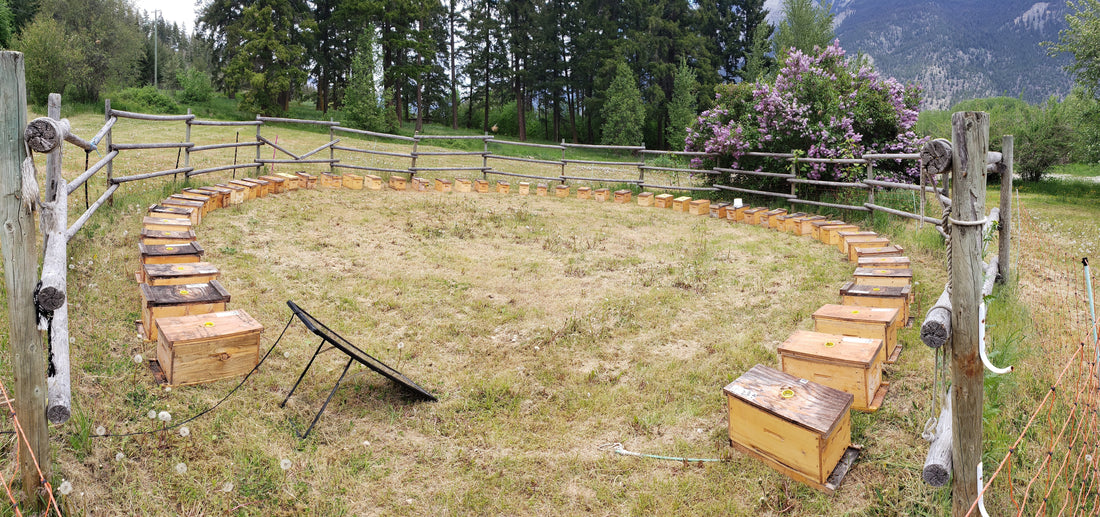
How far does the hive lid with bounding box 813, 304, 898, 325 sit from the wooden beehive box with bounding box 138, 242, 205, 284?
5300mm

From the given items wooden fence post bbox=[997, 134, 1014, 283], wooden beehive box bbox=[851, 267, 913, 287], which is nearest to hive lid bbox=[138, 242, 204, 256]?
wooden beehive box bbox=[851, 267, 913, 287]

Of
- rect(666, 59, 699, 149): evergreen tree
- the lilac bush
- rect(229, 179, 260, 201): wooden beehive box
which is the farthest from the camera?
rect(666, 59, 699, 149): evergreen tree

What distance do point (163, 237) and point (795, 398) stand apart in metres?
5.74

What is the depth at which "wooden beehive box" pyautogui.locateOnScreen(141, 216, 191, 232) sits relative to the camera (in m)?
6.11

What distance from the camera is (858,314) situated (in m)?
4.46

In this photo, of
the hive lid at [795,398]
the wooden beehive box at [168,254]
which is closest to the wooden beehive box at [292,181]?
the wooden beehive box at [168,254]

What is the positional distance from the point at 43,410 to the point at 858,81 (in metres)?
13.2

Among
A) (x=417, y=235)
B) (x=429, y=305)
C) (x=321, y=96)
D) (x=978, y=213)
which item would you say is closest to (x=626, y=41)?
(x=321, y=96)

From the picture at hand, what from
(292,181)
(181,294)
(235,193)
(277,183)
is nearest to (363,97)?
(292,181)

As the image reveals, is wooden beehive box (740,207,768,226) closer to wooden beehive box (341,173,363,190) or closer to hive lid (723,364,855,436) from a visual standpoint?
hive lid (723,364,855,436)

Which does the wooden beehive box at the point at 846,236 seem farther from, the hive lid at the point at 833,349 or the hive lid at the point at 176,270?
the hive lid at the point at 176,270

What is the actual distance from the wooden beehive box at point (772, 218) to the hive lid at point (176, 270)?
28.2 ft

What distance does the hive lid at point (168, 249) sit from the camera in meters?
5.17

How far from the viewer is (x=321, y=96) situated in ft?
125
